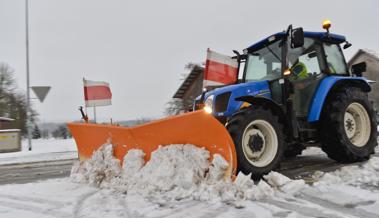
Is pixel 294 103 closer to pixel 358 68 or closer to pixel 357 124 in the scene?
pixel 357 124

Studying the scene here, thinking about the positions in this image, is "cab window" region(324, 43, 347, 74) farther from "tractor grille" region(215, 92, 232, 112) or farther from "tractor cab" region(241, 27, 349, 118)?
"tractor grille" region(215, 92, 232, 112)

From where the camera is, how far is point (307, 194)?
12.0 feet

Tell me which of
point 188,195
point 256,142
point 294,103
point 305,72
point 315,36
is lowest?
point 188,195

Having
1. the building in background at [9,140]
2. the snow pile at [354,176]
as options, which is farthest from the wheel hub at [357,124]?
the building in background at [9,140]

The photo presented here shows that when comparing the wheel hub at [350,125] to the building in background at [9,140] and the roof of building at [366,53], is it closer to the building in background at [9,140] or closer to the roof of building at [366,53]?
Result: the building in background at [9,140]

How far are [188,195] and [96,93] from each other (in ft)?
15.6

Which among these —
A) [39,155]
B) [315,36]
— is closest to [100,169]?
[315,36]

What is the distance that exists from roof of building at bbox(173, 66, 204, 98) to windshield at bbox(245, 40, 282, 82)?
65.5 feet

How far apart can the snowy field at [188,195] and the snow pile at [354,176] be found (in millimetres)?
11

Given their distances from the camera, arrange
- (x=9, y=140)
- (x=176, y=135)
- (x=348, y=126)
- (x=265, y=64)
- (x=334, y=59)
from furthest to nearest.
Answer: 1. (x=9, y=140)
2. (x=334, y=59)
3. (x=348, y=126)
4. (x=265, y=64)
5. (x=176, y=135)

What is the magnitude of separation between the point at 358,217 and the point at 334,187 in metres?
0.98

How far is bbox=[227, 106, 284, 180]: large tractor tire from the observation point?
3.99 m

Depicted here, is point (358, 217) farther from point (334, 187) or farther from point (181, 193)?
point (181, 193)

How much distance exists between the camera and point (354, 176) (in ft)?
14.1
